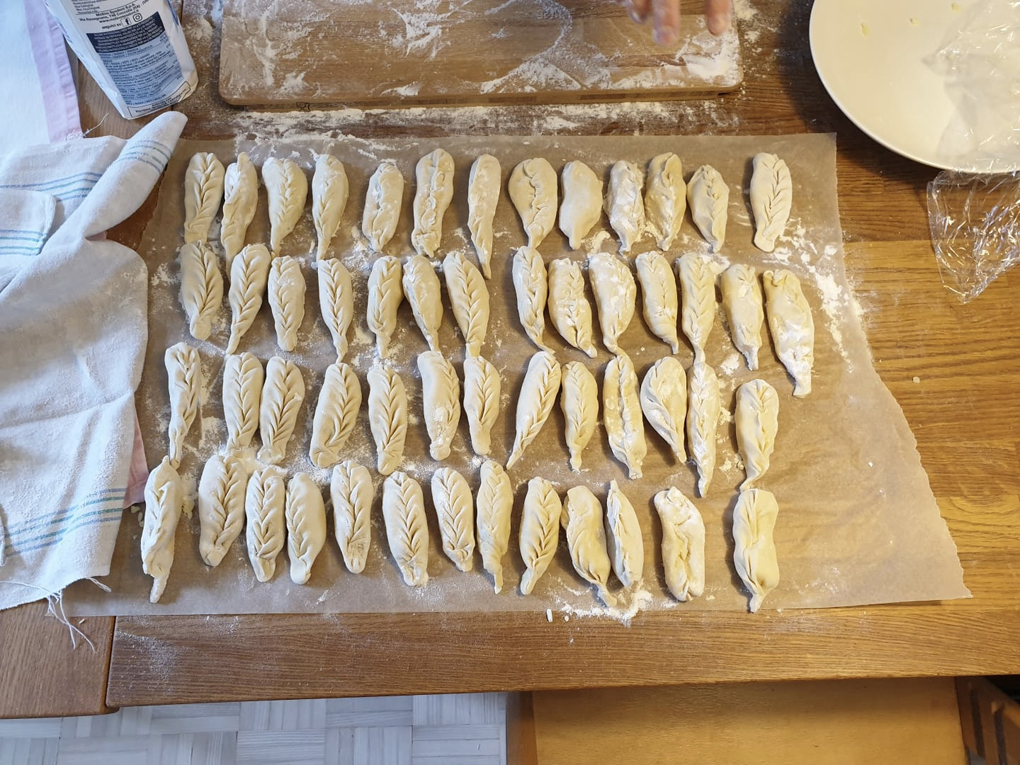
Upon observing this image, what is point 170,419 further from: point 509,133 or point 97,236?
point 509,133

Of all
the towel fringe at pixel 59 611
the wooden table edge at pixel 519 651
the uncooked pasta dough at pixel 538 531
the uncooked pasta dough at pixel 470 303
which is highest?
the uncooked pasta dough at pixel 470 303

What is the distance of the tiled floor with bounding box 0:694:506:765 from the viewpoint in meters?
2.65

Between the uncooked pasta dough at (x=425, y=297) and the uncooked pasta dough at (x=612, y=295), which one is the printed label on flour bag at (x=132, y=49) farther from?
the uncooked pasta dough at (x=612, y=295)

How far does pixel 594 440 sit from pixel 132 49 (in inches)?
61.7

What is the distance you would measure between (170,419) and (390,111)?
1092 millimetres

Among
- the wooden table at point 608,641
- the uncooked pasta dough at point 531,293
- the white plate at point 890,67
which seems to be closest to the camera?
the wooden table at point 608,641

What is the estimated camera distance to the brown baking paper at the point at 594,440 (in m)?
1.71

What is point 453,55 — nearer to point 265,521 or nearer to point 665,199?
point 665,199

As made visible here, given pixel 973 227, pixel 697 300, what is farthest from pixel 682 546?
pixel 973 227

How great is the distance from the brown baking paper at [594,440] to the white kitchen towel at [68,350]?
66 millimetres

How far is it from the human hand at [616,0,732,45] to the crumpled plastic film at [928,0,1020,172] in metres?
0.72

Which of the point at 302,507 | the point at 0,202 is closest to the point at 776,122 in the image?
the point at 302,507

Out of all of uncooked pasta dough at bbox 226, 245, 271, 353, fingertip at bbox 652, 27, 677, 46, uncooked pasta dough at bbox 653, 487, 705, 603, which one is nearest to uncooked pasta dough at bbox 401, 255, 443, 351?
uncooked pasta dough at bbox 226, 245, 271, 353

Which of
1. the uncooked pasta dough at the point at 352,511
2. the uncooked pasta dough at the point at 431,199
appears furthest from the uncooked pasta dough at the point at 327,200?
the uncooked pasta dough at the point at 352,511
